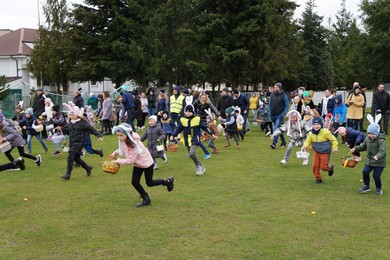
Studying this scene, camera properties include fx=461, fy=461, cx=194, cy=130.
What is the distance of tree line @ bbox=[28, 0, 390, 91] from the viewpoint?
2972cm

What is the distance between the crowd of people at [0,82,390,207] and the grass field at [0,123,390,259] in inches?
20.3

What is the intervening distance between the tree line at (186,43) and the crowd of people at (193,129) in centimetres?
902

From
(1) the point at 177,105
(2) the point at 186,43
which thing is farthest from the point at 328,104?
(2) the point at 186,43

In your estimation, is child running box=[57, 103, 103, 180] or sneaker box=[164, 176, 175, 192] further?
child running box=[57, 103, 103, 180]

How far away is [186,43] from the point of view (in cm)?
3975

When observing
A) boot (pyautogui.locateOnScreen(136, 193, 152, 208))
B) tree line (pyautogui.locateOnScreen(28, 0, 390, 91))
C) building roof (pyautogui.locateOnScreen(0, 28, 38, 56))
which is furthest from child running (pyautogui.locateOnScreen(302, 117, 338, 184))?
building roof (pyautogui.locateOnScreen(0, 28, 38, 56))

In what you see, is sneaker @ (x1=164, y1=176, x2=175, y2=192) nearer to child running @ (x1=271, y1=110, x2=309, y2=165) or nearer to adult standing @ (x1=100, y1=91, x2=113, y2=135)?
child running @ (x1=271, y1=110, x2=309, y2=165)

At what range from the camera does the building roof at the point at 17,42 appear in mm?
58441

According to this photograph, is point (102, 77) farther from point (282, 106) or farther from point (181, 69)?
point (282, 106)

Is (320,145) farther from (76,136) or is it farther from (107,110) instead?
(107,110)

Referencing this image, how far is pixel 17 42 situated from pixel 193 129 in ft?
183

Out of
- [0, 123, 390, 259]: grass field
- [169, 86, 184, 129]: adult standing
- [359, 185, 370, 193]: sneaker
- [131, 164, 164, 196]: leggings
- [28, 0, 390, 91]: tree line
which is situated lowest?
[0, 123, 390, 259]: grass field

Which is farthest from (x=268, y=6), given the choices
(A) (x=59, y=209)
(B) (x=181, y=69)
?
(A) (x=59, y=209)

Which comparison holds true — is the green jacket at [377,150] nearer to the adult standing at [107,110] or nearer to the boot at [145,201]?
the boot at [145,201]
